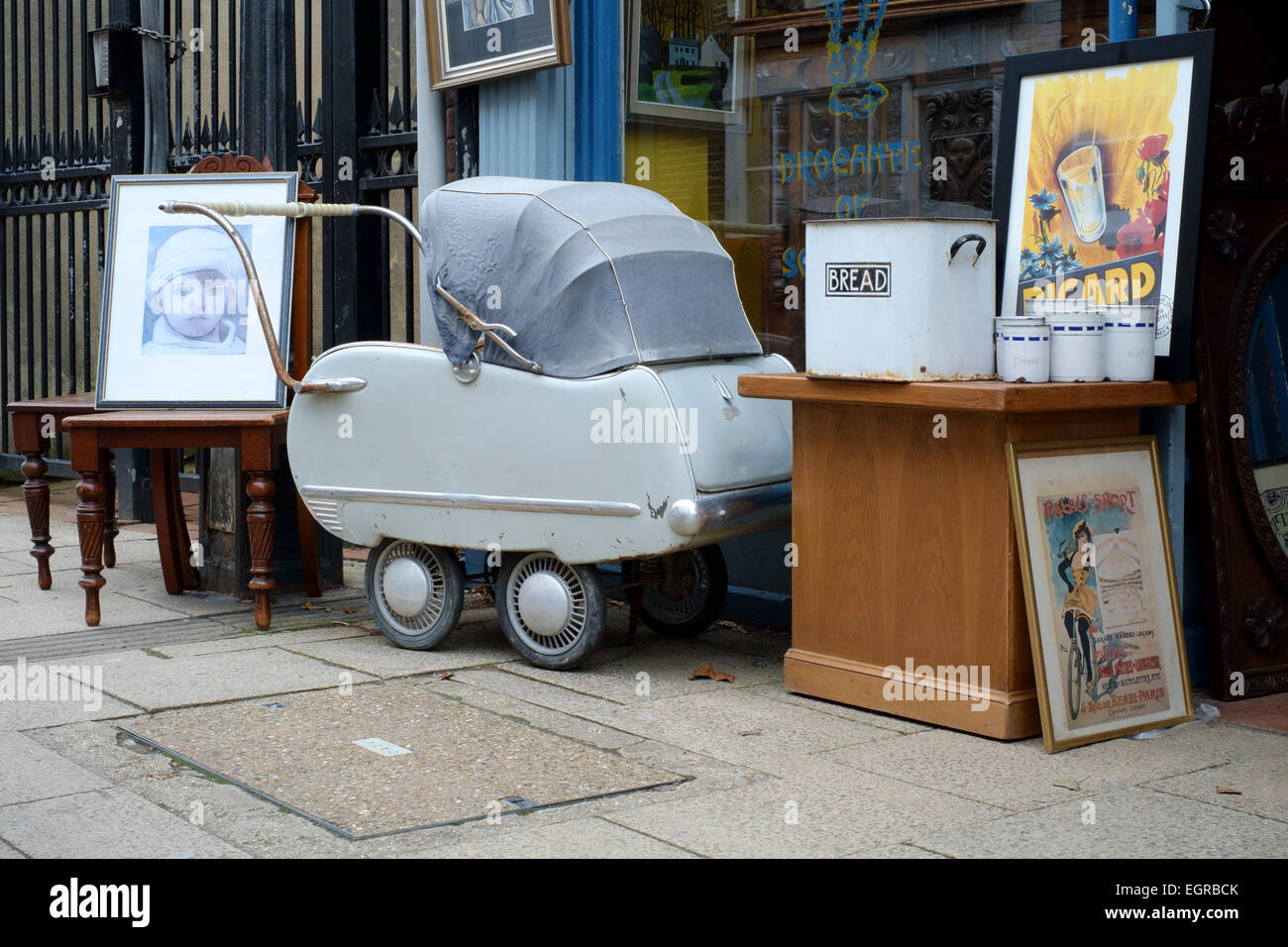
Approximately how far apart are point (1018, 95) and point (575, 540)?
2133 millimetres

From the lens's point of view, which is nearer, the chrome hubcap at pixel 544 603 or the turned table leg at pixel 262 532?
the chrome hubcap at pixel 544 603

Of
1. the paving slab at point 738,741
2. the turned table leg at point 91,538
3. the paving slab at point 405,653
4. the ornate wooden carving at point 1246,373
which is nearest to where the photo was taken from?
the paving slab at point 738,741

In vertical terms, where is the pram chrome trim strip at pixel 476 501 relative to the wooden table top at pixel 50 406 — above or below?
below

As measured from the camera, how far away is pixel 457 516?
547cm

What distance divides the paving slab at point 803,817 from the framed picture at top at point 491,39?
3873 millimetres

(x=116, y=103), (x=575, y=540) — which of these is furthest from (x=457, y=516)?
(x=116, y=103)

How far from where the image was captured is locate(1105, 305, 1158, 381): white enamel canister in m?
4.49

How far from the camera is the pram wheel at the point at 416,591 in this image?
567 cm

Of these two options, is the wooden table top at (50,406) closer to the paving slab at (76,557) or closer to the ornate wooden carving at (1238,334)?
the paving slab at (76,557)

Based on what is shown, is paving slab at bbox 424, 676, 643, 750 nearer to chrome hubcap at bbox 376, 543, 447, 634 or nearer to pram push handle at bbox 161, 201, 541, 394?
chrome hubcap at bbox 376, 543, 447, 634

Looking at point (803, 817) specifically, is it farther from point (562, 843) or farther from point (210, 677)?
point (210, 677)

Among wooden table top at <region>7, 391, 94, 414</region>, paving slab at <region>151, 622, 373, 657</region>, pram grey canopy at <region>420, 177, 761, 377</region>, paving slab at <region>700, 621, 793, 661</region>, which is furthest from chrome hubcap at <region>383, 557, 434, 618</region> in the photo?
wooden table top at <region>7, 391, 94, 414</region>

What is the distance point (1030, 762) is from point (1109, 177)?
73.2 inches

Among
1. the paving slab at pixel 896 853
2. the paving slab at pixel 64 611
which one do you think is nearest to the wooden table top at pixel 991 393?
the paving slab at pixel 896 853
